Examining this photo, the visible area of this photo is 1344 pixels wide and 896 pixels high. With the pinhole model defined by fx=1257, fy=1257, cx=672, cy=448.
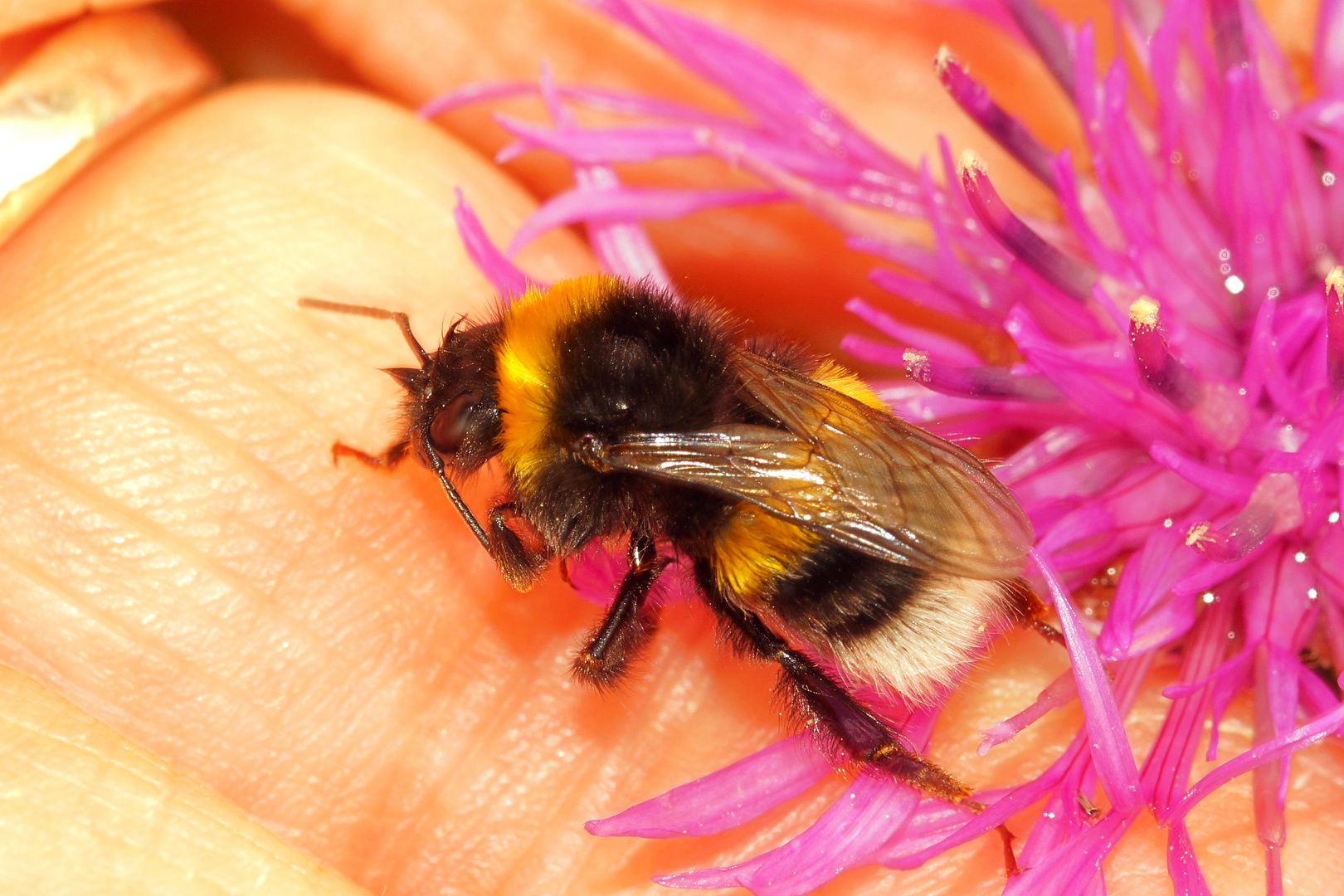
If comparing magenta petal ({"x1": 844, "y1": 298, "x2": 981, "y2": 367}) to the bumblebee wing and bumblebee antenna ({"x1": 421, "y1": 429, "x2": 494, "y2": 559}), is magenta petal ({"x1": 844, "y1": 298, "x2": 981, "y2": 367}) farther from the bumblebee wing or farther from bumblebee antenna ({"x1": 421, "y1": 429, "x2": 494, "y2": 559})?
bumblebee antenna ({"x1": 421, "y1": 429, "x2": 494, "y2": 559})

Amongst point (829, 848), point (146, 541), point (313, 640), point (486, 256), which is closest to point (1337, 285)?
point (829, 848)

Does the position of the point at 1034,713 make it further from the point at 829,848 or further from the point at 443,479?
the point at 443,479

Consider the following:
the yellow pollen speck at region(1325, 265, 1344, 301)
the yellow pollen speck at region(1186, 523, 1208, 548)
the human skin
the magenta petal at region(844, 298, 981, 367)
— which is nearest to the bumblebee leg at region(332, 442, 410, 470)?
the human skin

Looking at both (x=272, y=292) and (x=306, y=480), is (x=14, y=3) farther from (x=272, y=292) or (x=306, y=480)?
(x=306, y=480)

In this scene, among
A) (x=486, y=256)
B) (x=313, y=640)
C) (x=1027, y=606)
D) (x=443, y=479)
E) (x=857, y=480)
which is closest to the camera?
(x=857, y=480)

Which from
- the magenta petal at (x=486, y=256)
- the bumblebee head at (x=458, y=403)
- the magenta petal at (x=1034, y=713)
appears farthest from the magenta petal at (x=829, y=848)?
the magenta petal at (x=486, y=256)
